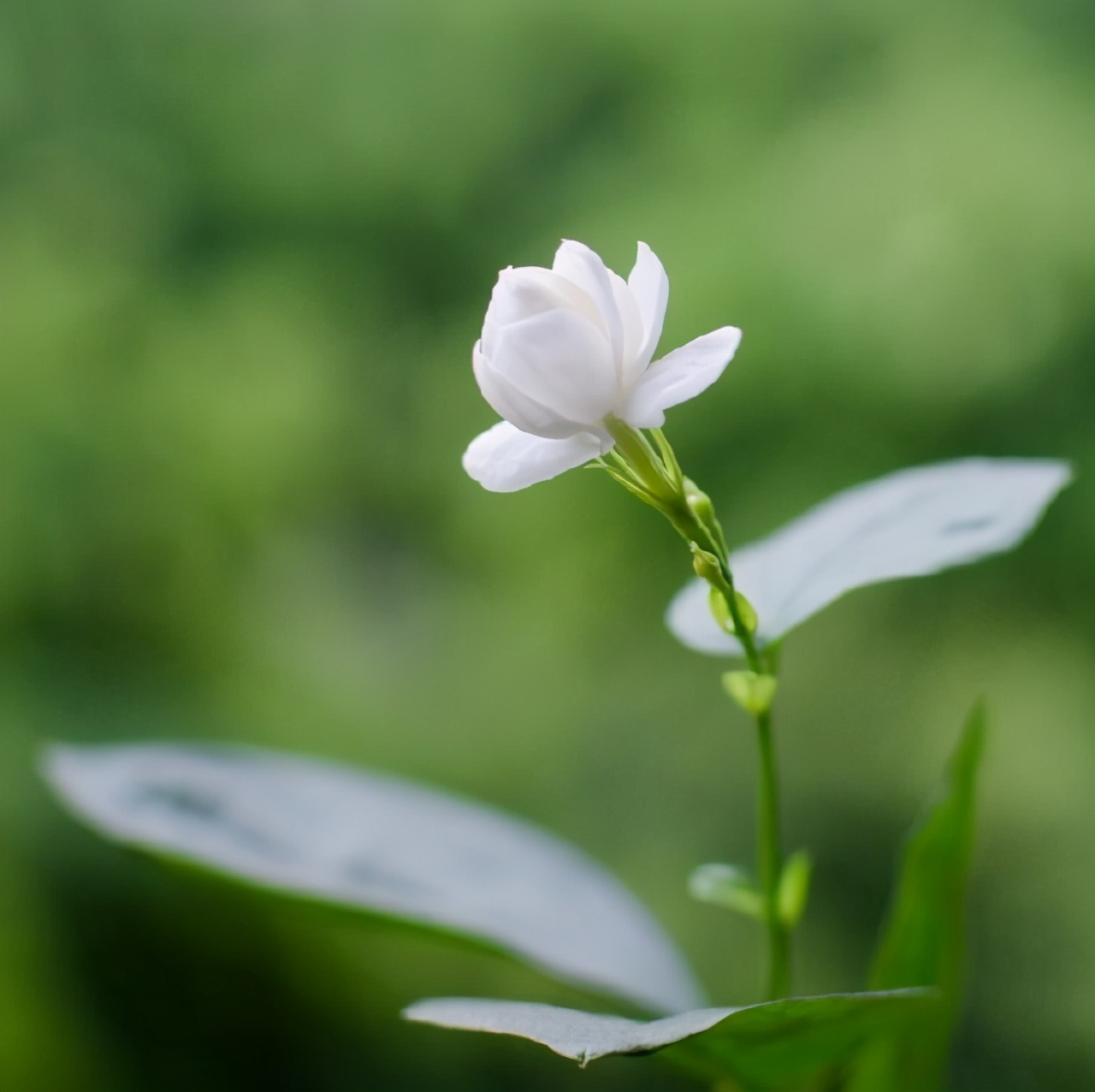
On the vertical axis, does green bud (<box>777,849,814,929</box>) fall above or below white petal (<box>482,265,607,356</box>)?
below

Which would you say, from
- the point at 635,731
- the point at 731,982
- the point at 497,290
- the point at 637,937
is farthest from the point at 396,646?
the point at 497,290

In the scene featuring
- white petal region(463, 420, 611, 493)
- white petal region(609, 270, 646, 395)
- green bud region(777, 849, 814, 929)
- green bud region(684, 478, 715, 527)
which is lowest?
green bud region(777, 849, 814, 929)

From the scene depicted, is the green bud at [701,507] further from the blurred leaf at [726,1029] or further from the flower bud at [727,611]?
the blurred leaf at [726,1029]

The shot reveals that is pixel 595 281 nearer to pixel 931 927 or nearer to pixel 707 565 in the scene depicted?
pixel 707 565

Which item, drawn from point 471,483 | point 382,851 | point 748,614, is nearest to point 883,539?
point 748,614

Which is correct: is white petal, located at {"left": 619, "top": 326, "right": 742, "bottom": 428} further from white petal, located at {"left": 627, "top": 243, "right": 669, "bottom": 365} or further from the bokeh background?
the bokeh background

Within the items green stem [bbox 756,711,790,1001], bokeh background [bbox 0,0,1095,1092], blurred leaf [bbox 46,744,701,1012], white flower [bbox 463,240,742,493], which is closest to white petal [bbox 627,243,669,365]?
white flower [bbox 463,240,742,493]
